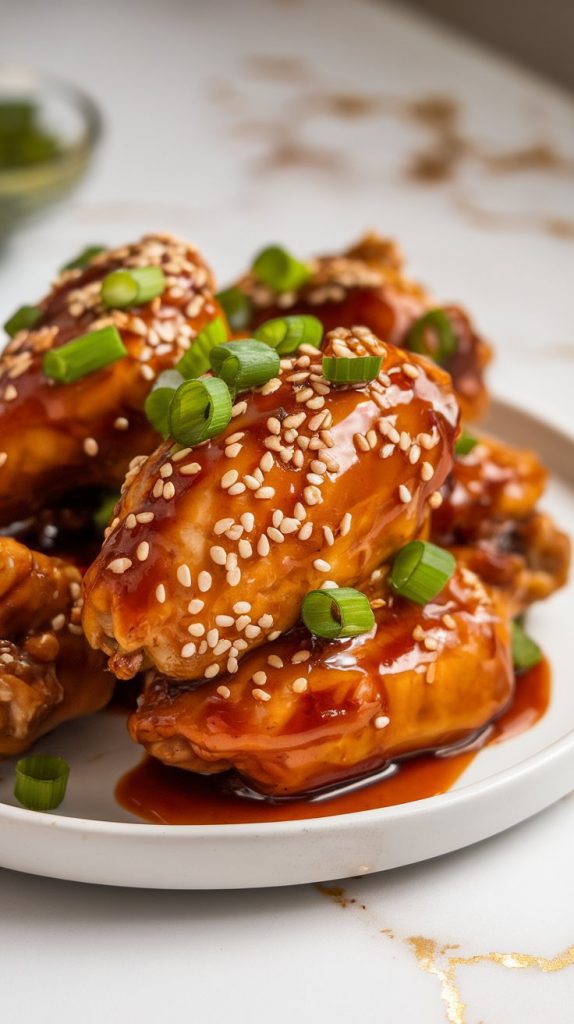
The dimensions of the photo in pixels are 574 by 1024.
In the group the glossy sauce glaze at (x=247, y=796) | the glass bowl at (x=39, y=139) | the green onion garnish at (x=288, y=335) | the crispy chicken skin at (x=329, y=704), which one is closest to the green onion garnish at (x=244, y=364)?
the green onion garnish at (x=288, y=335)

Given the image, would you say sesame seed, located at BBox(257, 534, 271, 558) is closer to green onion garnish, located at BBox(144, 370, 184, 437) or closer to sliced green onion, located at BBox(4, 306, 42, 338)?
green onion garnish, located at BBox(144, 370, 184, 437)

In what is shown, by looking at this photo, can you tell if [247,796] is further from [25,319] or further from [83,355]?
[25,319]

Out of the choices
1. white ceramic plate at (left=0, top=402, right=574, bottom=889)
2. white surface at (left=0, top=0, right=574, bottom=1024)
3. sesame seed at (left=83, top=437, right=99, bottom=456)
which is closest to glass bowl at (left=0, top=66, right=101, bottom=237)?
white surface at (left=0, top=0, right=574, bottom=1024)

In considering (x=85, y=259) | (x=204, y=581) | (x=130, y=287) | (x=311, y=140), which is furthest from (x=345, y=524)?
(x=311, y=140)

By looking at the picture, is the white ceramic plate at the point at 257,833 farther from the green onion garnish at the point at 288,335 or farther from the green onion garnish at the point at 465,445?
the green onion garnish at the point at 288,335

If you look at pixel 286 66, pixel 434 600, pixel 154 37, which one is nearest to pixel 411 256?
pixel 286 66

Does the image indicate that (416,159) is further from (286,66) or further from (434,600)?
(434,600)
